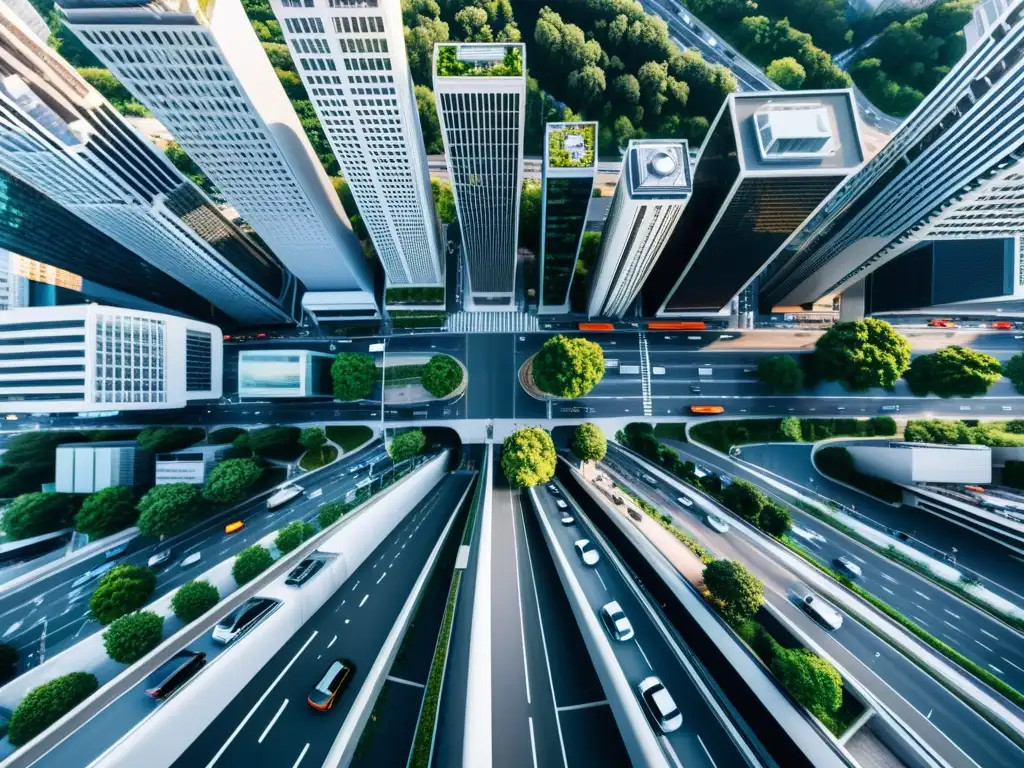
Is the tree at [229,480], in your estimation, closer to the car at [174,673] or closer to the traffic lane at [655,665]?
the car at [174,673]

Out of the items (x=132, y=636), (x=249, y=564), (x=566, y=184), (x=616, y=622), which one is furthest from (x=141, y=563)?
(x=566, y=184)

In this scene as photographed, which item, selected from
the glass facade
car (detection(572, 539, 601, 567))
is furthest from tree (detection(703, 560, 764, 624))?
the glass facade

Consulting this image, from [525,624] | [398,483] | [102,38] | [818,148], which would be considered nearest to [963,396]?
[818,148]

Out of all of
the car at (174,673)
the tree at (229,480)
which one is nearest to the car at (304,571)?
the car at (174,673)

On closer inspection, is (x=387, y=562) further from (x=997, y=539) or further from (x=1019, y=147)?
(x=1019, y=147)

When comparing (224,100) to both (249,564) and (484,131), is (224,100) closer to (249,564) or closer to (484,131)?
(484,131)
